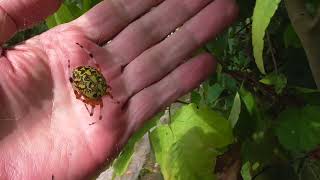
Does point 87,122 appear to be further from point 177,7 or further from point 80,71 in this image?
point 177,7

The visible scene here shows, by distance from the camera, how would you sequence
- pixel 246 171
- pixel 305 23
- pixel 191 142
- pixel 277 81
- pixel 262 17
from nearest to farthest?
pixel 262 17 → pixel 305 23 → pixel 191 142 → pixel 277 81 → pixel 246 171

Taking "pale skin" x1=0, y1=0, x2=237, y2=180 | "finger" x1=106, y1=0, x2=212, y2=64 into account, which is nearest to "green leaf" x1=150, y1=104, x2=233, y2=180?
"pale skin" x1=0, y1=0, x2=237, y2=180

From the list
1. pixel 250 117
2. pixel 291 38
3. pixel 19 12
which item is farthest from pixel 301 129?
pixel 19 12

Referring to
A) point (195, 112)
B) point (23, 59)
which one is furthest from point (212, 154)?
point (23, 59)

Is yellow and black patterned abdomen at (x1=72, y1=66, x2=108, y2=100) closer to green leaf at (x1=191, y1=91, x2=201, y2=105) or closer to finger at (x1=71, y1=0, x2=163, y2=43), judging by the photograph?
finger at (x1=71, y1=0, x2=163, y2=43)

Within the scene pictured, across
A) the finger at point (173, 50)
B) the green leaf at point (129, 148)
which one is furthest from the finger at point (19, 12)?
the green leaf at point (129, 148)

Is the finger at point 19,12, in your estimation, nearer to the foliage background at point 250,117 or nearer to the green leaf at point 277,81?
the foliage background at point 250,117

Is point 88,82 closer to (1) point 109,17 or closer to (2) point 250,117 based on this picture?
(1) point 109,17

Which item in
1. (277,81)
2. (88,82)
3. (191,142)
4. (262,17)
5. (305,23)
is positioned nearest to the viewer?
(262,17)
